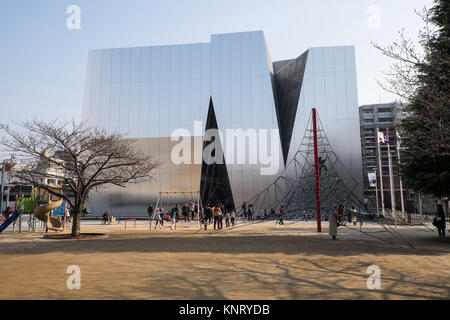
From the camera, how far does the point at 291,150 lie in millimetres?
33156

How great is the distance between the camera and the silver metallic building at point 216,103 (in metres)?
33.3

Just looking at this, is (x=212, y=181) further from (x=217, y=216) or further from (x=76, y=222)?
(x=76, y=222)

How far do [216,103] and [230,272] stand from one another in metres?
29.3

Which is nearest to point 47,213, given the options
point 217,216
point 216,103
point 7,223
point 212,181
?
point 7,223

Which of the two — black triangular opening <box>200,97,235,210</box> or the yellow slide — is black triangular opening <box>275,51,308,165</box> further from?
the yellow slide

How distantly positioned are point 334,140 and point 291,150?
15.5 feet

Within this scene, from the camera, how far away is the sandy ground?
19.6ft

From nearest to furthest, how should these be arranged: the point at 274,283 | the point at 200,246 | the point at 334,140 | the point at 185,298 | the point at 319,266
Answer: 1. the point at 185,298
2. the point at 274,283
3. the point at 319,266
4. the point at 200,246
5. the point at 334,140

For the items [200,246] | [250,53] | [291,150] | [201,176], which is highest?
[250,53]

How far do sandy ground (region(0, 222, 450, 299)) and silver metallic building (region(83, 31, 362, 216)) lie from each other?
72.5 feet

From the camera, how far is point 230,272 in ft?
25.6

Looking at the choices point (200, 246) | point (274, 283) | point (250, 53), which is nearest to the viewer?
point (274, 283)

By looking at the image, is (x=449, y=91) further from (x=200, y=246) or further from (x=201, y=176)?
(x=201, y=176)
